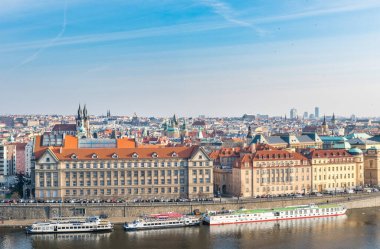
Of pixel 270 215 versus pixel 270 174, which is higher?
pixel 270 174

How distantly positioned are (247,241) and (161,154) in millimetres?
21660

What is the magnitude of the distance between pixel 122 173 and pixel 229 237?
65.9 feet

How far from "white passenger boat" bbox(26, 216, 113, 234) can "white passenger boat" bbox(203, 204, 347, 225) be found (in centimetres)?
1121

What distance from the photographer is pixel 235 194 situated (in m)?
84.9

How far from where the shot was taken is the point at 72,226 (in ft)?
226

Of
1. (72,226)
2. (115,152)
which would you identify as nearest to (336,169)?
(115,152)

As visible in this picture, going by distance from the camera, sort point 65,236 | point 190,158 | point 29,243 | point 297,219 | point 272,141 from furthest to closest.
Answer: point 272,141, point 190,158, point 297,219, point 65,236, point 29,243

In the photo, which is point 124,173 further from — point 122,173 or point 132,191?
Answer: point 132,191

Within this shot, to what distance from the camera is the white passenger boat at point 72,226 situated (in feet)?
223

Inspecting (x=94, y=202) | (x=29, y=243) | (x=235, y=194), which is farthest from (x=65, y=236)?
(x=235, y=194)

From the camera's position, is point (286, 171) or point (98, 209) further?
point (286, 171)

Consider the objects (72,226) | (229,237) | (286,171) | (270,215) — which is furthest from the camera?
(286,171)

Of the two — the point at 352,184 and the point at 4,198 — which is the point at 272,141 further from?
the point at 4,198

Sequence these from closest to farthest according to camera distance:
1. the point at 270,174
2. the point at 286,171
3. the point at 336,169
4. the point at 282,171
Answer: the point at 270,174
the point at 282,171
the point at 286,171
the point at 336,169
